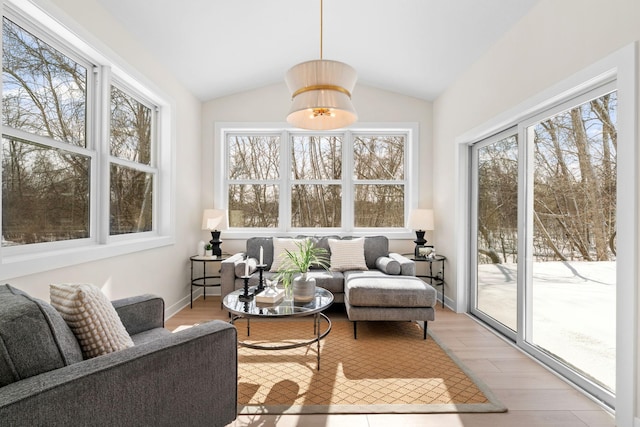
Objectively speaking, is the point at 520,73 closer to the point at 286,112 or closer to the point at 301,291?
the point at 301,291

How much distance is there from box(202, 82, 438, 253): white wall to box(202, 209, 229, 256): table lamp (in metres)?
0.31

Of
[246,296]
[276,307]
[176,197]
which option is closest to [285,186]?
[176,197]

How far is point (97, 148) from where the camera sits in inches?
101

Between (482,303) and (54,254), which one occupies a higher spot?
(54,254)

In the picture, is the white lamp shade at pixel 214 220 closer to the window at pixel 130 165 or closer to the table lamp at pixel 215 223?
the table lamp at pixel 215 223

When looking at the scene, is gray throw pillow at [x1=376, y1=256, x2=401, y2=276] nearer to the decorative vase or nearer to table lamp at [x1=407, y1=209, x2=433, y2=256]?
table lamp at [x1=407, y1=209, x2=433, y2=256]

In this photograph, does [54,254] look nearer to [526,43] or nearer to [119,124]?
[119,124]

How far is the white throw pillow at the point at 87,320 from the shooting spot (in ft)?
4.09

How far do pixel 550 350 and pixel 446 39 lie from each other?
2793 mm

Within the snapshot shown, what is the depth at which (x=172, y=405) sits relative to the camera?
1.19 metres

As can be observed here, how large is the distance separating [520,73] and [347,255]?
244 centimetres

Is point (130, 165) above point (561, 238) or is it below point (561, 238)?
above

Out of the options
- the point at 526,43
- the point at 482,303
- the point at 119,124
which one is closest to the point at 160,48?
the point at 119,124

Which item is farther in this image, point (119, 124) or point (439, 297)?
point (439, 297)
